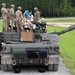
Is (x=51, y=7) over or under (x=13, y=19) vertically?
under

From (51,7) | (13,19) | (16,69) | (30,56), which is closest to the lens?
(30,56)

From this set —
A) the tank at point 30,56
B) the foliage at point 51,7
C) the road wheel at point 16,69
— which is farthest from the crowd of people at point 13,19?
the foliage at point 51,7

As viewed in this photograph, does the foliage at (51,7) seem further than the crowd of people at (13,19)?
Yes

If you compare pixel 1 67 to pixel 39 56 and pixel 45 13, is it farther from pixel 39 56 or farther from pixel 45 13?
pixel 45 13

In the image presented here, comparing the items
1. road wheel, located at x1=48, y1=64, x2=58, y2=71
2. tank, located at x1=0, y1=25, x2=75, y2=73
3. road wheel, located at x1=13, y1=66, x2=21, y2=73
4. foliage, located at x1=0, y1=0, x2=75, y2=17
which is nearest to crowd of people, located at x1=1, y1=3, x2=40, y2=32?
tank, located at x1=0, y1=25, x2=75, y2=73

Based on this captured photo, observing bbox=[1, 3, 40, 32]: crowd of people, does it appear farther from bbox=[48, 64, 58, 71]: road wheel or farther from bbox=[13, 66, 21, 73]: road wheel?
Answer: bbox=[48, 64, 58, 71]: road wheel

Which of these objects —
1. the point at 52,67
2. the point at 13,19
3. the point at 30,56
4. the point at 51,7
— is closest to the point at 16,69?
the point at 30,56

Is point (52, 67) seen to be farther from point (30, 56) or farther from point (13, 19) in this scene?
point (13, 19)

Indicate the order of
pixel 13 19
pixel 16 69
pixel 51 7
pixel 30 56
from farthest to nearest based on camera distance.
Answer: pixel 51 7, pixel 13 19, pixel 16 69, pixel 30 56

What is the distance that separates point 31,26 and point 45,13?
8013cm

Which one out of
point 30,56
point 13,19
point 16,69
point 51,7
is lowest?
point 51,7

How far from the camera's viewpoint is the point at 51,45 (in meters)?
14.3

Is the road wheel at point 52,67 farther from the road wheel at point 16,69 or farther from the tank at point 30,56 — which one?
the road wheel at point 16,69

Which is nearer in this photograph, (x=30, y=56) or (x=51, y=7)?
(x=30, y=56)
